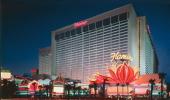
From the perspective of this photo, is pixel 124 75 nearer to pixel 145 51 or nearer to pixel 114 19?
pixel 145 51

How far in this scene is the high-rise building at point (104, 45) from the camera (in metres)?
23.7

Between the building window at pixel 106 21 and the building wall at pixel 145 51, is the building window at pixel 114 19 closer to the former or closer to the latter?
the building window at pixel 106 21

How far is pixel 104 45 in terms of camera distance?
29.4 m

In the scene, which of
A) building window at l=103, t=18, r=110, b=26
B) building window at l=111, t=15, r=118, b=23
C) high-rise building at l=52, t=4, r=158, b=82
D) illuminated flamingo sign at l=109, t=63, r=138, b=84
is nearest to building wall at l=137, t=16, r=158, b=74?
high-rise building at l=52, t=4, r=158, b=82

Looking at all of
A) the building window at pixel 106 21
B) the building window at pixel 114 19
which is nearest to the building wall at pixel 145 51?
the building window at pixel 114 19

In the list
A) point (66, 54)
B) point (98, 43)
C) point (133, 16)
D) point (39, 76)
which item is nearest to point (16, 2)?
point (39, 76)

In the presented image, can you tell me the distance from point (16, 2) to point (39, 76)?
36.4 ft

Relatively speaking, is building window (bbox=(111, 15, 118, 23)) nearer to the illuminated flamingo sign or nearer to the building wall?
the building wall

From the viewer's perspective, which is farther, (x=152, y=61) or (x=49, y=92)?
(x=152, y=61)

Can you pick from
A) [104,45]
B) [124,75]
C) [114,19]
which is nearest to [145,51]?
[114,19]

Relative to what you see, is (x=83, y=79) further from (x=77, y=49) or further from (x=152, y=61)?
(x=152, y=61)

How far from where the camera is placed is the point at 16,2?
407 inches

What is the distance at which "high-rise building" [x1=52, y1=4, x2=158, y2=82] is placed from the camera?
2369 centimetres

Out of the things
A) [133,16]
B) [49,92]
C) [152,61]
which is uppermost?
[133,16]
